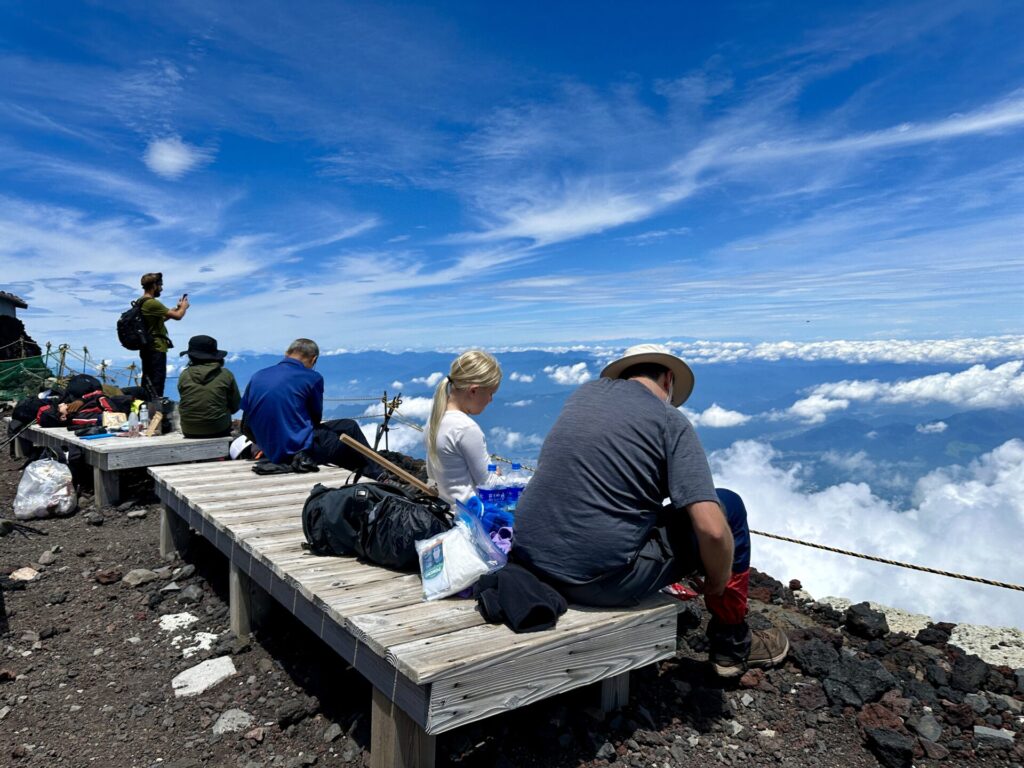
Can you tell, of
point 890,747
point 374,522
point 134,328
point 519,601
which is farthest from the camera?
point 134,328

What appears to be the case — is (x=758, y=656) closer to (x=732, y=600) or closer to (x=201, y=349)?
(x=732, y=600)

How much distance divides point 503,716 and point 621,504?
4.95 feet

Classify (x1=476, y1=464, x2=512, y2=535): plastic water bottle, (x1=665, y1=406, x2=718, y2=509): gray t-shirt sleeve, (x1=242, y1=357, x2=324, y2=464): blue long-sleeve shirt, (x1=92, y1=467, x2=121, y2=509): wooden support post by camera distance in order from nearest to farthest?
(x1=665, y1=406, x2=718, y2=509): gray t-shirt sleeve → (x1=476, y1=464, x2=512, y2=535): plastic water bottle → (x1=242, y1=357, x2=324, y2=464): blue long-sleeve shirt → (x1=92, y1=467, x2=121, y2=509): wooden support post

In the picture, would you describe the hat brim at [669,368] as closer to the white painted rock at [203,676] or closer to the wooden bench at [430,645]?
the wooden bench at [430,645]

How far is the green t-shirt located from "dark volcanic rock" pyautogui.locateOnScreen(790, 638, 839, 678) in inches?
384

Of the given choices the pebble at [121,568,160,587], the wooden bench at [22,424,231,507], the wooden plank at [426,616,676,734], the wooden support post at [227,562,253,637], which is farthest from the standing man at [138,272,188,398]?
the wooden plank at [426,616,676,734]

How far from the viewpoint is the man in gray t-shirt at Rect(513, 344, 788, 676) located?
3027mm

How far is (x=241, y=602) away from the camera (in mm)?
4773

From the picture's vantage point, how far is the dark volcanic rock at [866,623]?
4.85 meters

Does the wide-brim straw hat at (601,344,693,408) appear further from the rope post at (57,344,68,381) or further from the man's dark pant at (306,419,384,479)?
the rope post at (57,344,68,381)

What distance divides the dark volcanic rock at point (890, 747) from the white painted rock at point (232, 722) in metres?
3.52

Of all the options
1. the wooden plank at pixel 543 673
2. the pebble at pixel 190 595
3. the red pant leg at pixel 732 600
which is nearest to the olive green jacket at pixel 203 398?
the pebble at pixel 190 595

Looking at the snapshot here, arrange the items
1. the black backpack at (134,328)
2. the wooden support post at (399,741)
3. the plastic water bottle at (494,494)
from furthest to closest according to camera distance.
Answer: the black backpack at (134,328) < the plastic water bottle at (494,494) < the wooden support post at (399,741)

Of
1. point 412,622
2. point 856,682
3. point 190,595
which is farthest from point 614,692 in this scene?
point 190,595
